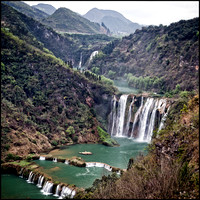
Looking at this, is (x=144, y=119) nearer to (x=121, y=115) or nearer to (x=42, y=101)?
(x=121, y=115)

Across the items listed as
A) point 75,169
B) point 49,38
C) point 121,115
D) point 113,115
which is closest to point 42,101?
point 113,115

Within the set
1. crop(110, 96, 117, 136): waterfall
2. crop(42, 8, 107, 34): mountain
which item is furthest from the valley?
crop(42, 8, 107, 34): mountain

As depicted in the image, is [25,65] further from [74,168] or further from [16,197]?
[16,197]

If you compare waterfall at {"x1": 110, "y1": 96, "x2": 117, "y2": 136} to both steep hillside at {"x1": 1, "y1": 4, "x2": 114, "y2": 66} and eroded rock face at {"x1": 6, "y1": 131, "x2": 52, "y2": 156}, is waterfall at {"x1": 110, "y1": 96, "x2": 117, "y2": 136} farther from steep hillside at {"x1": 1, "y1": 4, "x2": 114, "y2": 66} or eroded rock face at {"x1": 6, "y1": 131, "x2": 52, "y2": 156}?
steep hillside at {"x1": 1, "y1": 4, "x2": 114, "y2": 66}

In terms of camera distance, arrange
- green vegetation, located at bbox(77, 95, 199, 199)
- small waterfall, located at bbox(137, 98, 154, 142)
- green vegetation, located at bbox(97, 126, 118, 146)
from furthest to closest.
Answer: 1. small waterfall, located at bbox(137, 98, 154, 142)
2. green vegetation, located at bbox(97, 126, 118, 146)
3. green vegetation, located at bbox(77, 95, 199, 199)

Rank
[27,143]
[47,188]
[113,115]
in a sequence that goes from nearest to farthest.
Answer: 1. [47,188]
2. [27,143]
3. [113,115]

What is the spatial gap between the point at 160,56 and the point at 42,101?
48.6 meters

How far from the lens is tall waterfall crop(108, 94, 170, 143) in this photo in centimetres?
5131

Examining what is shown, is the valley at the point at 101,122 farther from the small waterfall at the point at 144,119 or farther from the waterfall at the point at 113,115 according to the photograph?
the waterfall at the point at 113,115

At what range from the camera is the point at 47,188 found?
26.8 m

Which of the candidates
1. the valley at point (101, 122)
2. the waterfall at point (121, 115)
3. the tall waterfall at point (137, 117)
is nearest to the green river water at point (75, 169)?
the valley at point (101, 122)

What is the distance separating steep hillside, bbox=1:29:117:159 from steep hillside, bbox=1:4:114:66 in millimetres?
10874

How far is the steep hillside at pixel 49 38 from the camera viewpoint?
220 ft

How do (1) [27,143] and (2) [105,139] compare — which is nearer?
(1) [27,143]
